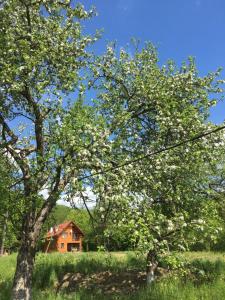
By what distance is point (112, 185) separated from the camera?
1441 centimetres

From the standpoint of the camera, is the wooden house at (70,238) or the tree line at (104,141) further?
the wooden house at (70,238)

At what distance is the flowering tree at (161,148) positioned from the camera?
1438 centimetres

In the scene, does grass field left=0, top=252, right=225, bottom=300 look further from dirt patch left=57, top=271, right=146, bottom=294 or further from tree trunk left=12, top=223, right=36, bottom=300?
tree trunk left=12, top=223, right=36, bottom=300

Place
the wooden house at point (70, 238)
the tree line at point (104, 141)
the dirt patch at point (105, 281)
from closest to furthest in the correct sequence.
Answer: the tree line at point (104, 141) → the dirt patch at point (105, 281) → the wooden house at point (70, 238)

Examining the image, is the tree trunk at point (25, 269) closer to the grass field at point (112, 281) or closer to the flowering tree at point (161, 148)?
the grass field at point (112, 281)

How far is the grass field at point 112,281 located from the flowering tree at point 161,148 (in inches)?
66.6

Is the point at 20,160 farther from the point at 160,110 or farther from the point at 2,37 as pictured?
the point at 160,110

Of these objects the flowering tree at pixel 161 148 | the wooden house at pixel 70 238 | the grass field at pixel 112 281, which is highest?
the wooden house at pixel 70 238

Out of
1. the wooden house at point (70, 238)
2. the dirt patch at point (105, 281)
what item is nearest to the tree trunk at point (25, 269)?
the dirt patch at point (105, 281)

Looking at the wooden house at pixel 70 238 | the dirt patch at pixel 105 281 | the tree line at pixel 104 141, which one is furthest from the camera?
the wooden house at pixel 70 238

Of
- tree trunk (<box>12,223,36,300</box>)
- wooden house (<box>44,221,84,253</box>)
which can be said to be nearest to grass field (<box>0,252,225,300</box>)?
tree trunk (<box>12,223,36,300</box>)

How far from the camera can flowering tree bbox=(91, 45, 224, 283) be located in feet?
47.2

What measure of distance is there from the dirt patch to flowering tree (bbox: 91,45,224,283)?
304 cm

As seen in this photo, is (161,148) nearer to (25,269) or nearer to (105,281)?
(25,269)
